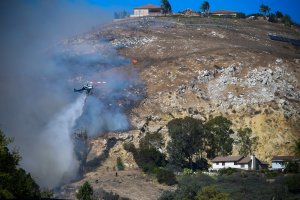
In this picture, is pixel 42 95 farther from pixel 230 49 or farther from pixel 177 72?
pixel 230 49

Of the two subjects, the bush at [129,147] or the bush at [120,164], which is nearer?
the bush at [120,164]

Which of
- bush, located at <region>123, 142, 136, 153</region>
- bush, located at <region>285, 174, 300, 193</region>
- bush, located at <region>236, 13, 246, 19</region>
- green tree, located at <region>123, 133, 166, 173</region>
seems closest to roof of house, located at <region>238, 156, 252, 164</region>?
green tree, located at <region>123, 133, 166, 173</region>

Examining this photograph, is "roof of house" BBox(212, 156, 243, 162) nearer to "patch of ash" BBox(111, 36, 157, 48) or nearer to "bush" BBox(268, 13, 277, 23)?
"patch of ash" BBox(111, 36, 157, 48)

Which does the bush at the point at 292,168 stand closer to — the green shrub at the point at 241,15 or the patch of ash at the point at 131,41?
the patch of ash at the point at 131,41

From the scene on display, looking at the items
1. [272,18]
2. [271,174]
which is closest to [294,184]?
[271,174]

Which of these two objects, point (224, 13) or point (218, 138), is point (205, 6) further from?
point (218, 138)

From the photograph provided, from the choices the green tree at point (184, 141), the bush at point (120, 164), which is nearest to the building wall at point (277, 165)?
the green tree at point (184, 141)
